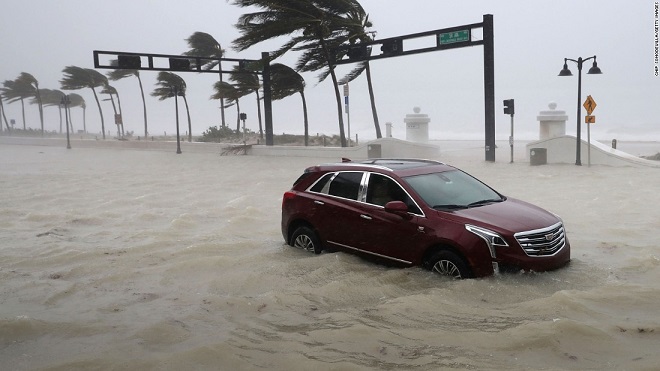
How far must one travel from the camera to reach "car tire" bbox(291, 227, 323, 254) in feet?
30.3

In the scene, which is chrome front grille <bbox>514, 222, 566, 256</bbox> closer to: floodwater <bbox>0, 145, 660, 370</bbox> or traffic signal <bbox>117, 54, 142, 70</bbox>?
floodwater <bbox>0, 145, 660, 370</bbox>

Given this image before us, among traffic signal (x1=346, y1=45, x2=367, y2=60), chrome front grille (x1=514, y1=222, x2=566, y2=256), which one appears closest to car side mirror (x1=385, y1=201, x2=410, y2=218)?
chrome front grille (x1=514, y1=222, x2=566, y2=256)

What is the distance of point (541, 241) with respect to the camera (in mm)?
7578

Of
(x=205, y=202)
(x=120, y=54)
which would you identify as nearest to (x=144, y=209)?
(x=205, y=202)

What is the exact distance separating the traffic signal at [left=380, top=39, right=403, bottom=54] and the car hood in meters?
22.7

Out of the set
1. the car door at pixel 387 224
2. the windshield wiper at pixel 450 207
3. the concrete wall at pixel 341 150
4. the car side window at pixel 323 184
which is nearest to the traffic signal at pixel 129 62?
the concrete wall at pixel 341 150

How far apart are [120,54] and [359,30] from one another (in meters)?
11.5

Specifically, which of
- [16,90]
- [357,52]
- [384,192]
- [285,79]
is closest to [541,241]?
[384,192]

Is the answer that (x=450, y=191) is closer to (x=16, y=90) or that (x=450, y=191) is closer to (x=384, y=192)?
(x=384, y=192)

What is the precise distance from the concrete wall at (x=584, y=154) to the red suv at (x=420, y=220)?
15.2m

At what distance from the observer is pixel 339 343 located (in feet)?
19.1

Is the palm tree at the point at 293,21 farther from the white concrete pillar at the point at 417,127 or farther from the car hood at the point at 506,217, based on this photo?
the car hood at the point at 506,217

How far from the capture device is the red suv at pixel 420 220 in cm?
738

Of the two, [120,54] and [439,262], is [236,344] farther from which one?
[120,54]
